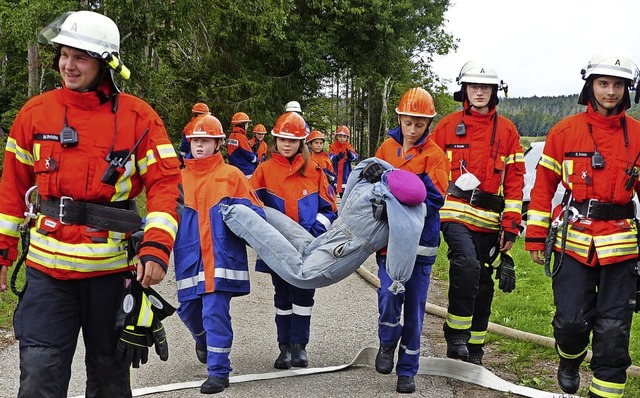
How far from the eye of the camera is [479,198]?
6.05m

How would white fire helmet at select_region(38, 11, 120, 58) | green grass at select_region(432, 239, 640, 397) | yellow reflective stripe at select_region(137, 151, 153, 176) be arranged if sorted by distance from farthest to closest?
green grass at select_region(432, 239, 640, 397)
yellow reflective stripe at select_region(137, 151, 153, 176)
white fire helmet at select_region(38, 11, 120, 58)

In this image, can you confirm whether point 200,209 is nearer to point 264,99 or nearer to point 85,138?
point 85,138

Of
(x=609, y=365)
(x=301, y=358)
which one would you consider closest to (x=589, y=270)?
(x=609, y=365)

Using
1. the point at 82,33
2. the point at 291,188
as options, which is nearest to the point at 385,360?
the point at 291,188

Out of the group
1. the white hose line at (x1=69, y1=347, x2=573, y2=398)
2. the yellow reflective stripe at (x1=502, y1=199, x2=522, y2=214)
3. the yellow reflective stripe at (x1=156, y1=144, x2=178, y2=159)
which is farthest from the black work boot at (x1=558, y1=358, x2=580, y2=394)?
the yellow reflective stripe at (x1=156, y1=144, x2=178, y2=159)

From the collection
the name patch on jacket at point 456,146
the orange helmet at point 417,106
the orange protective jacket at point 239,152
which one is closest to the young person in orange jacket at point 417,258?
the orange helmet at point 417,106

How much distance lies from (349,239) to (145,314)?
1936 mm

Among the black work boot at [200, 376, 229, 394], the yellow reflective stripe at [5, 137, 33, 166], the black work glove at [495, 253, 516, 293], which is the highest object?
the yellow reflective stripe at [5, 137, 33, 166]

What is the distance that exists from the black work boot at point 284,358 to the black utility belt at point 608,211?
2651mm

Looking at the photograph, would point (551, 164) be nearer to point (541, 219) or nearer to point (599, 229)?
point (541, 219)

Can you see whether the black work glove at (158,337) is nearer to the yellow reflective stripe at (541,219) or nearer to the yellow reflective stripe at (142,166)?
the yellow reflective stripe at (142,166)

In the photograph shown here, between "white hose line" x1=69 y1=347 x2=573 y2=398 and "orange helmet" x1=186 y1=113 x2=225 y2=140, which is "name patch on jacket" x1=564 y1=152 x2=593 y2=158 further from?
"orange helmet" x1=186 y1=113 x2=225 y2=140

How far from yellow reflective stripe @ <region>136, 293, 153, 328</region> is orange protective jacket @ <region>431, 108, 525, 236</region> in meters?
3.12

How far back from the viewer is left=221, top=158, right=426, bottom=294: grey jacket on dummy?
500 cm
